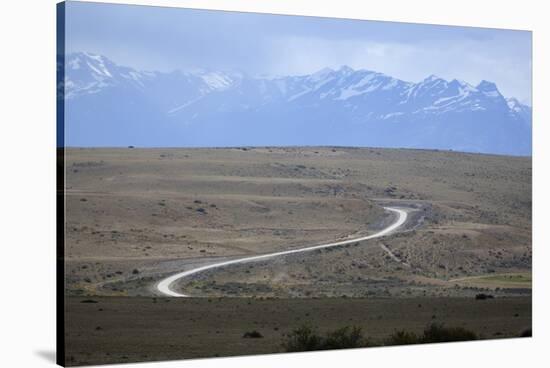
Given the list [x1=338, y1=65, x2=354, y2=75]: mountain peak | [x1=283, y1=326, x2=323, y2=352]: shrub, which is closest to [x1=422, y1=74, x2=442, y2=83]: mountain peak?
[x1=338, y1=65, x2=354, y2=75]: mountain peak

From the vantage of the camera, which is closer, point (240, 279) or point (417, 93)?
point (240, 279)

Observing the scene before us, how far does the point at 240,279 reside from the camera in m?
24.4

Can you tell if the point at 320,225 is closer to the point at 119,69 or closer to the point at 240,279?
the point at 240,279

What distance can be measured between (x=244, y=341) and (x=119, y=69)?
17.8 ft

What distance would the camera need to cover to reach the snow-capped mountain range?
2444 cm

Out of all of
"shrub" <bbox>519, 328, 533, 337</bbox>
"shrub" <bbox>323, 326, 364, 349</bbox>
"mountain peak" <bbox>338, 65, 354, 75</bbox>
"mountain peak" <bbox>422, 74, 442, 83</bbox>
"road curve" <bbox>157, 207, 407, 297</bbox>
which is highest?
"mountain peak" <bbox>338, 65, 354, 75</bbox>

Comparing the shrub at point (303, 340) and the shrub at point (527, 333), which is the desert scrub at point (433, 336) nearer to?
the shrub at point (527, 333)

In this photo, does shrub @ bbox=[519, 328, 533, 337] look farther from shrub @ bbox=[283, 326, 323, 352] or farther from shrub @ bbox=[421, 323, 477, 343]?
shrub @ bbox=[283, 326, 323, 352]

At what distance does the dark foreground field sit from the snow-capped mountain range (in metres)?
3.17

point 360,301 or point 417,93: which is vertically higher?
point 417,93

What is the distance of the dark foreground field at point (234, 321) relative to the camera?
2197 centimetres

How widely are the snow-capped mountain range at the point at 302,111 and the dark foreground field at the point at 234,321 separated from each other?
10.4ft

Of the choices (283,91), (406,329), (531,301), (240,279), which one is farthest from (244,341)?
(531,301)

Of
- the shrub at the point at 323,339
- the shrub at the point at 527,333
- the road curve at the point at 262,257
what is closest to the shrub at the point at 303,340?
the shrub at the point at 323,339
